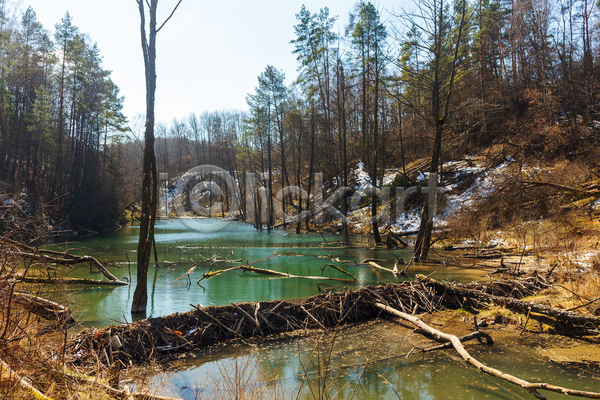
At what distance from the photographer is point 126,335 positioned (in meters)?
5.87

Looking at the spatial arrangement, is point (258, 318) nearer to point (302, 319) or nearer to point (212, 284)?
point (302, 319)

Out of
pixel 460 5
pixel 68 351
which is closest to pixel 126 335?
pixel 68 351

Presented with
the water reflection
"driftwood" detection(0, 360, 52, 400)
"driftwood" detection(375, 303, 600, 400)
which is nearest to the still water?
the water reflection

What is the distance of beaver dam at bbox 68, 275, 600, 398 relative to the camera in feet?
18.1

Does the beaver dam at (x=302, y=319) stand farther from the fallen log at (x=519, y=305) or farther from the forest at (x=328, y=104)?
the forest at (x=328, y=104)

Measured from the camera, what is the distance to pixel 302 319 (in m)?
7.34

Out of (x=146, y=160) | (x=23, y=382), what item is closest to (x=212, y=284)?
(x=146, y=160)

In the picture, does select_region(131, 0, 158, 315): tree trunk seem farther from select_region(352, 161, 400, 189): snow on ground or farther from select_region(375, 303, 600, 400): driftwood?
select_region(352, 161, 400, 189): snow on ground

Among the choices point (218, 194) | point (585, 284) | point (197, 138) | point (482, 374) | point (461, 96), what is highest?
point (197, 138)

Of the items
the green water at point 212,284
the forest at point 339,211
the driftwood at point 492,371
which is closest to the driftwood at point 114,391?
the forest at point 339,211

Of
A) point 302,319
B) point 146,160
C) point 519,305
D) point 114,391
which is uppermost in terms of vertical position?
point 146,160

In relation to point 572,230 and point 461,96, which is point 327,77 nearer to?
point 461,96

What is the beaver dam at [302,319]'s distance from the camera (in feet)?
18.1

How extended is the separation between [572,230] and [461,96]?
46.4ft
